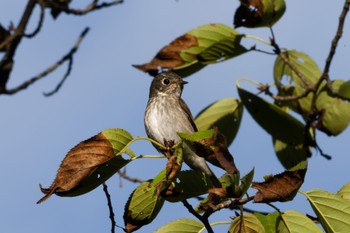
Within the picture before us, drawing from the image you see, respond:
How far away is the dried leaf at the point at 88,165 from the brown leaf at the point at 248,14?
6.48 feet

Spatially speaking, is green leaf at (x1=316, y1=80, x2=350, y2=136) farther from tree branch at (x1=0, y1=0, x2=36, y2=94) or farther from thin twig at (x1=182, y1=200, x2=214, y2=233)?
tree branch at (x1=0, y1=0, x2=36, y2=94)

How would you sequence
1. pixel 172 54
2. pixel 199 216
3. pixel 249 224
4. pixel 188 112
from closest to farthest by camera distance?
pixel 249 224, pixel 199 216, pixel 172 54, pixel 188 112

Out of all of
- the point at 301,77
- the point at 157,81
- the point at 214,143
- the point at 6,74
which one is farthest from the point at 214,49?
the point at 157,81

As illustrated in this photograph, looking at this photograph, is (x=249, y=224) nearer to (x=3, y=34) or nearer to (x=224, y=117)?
(x=224, y=117)

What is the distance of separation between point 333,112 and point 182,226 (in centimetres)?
225

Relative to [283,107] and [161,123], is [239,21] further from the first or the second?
[161,123]

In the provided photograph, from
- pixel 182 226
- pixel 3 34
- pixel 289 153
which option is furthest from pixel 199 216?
pixel 3 34

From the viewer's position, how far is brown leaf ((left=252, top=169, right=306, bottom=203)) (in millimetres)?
4094

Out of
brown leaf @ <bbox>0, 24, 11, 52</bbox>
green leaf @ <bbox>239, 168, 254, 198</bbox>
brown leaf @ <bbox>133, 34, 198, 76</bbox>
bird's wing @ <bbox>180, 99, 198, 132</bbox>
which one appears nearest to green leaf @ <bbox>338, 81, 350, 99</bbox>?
brown leaf @ <bbox>133, 34, 198, 76</bbox>

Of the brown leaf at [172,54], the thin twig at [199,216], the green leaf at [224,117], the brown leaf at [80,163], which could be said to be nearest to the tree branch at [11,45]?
the brown leaf at [172,54]

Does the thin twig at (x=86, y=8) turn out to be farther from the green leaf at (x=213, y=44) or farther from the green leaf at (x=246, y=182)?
the green leaf at (x=246, y=182)

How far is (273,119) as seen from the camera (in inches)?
239

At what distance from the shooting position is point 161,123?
7836 millimetres

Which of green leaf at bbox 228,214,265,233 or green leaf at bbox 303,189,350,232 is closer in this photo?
green leaf at bbox 228,214,265,233
